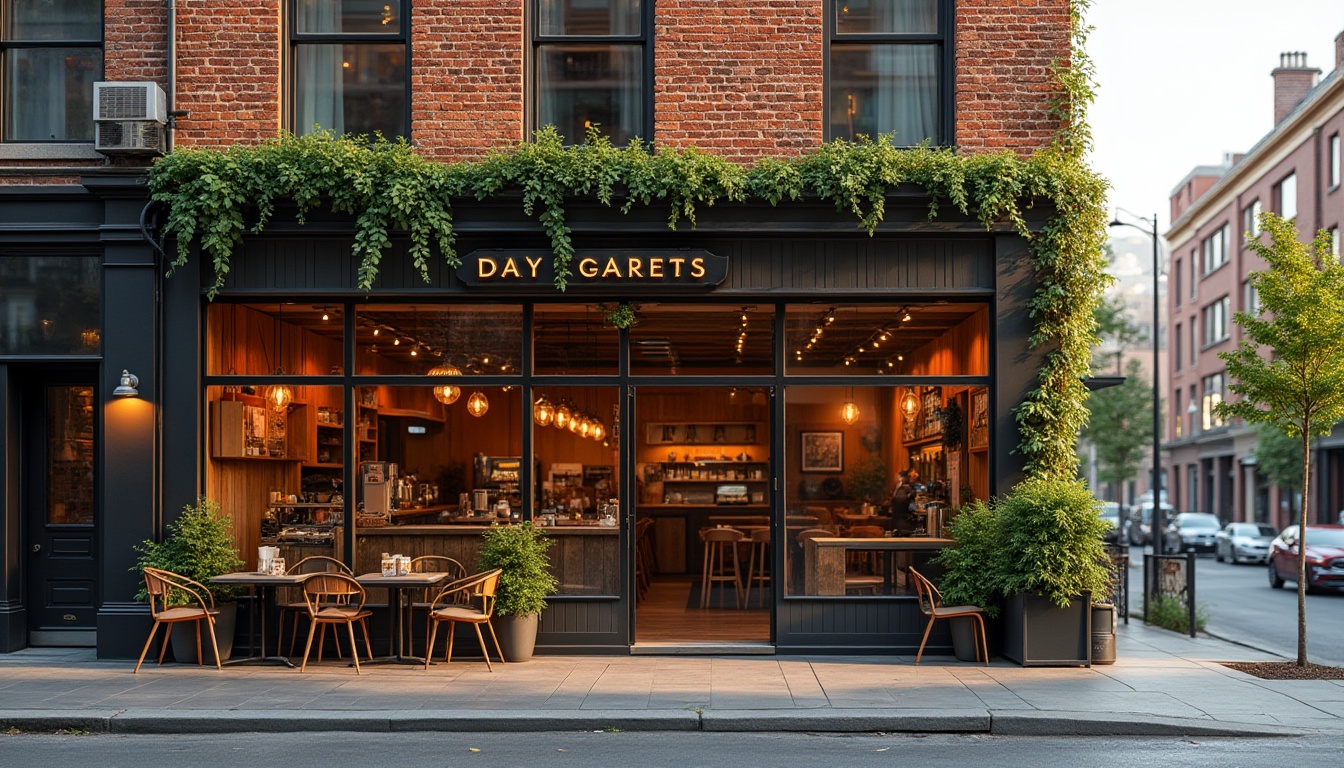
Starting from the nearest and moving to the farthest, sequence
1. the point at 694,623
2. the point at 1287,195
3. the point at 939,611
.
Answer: the point at 939,611
the point at 694,623
the point at 1287,195

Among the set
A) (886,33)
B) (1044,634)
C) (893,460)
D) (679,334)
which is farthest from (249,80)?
(1044,634)

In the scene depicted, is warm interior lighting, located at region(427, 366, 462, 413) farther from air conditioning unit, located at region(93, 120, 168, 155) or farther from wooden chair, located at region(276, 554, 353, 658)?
air conditioning unit, located at region(93, 120, 168, 155)

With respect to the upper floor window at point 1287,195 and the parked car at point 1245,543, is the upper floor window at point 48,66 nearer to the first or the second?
the parked car at point 1245,543

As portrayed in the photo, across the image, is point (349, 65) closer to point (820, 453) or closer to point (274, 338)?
point (274, 338)

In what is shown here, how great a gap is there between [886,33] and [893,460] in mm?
4436

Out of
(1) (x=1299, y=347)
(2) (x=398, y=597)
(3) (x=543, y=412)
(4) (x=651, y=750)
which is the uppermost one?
(1) (x=1299, y=347)

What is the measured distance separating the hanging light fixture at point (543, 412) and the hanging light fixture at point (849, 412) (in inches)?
119

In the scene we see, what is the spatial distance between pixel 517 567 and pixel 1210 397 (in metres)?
48.6

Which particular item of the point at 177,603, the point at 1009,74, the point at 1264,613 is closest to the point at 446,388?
the point at 177,603

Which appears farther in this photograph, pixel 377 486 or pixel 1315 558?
pixel 1315 558

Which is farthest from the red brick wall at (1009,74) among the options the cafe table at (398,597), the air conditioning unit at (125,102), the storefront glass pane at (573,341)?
the air conditioning unit at (125,102)

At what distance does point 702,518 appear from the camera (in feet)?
70.2

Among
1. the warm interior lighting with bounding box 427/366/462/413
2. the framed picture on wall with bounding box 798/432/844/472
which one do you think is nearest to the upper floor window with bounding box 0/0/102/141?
the warm interior lighting with bounding box 427/366/462/413

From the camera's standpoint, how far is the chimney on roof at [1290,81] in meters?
47.7
